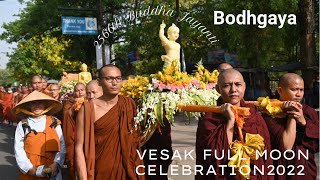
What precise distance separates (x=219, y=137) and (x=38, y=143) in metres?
1.92

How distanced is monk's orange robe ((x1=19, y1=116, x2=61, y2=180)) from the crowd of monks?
0.74m

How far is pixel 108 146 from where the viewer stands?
3301 mm

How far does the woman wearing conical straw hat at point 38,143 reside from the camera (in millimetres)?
3855

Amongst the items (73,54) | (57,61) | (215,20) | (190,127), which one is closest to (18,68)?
(57,61)

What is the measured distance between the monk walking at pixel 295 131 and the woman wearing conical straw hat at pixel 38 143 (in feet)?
6.70

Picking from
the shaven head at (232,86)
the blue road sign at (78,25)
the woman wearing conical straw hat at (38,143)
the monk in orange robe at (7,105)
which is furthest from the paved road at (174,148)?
the blue road sign at (78,25)

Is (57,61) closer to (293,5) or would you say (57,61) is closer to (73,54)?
(73,54)

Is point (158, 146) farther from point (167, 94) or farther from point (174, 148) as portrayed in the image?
point (174, 148)

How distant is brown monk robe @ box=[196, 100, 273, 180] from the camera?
283 cm

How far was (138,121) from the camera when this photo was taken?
361 cm

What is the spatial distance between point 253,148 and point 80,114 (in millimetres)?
1389

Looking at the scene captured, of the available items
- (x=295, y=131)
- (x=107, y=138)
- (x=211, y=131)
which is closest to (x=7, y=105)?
(x=107, y=138)

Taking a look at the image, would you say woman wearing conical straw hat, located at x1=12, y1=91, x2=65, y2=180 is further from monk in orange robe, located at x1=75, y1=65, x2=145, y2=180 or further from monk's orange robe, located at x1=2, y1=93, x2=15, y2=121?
monk's orange robe, located at x1=2, y1=93, x2=15, y2=121

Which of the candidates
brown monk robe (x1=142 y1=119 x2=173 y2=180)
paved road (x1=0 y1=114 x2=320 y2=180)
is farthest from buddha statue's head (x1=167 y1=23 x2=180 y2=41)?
paved road (x1=0 y1=114 x2=320 y2=180)
